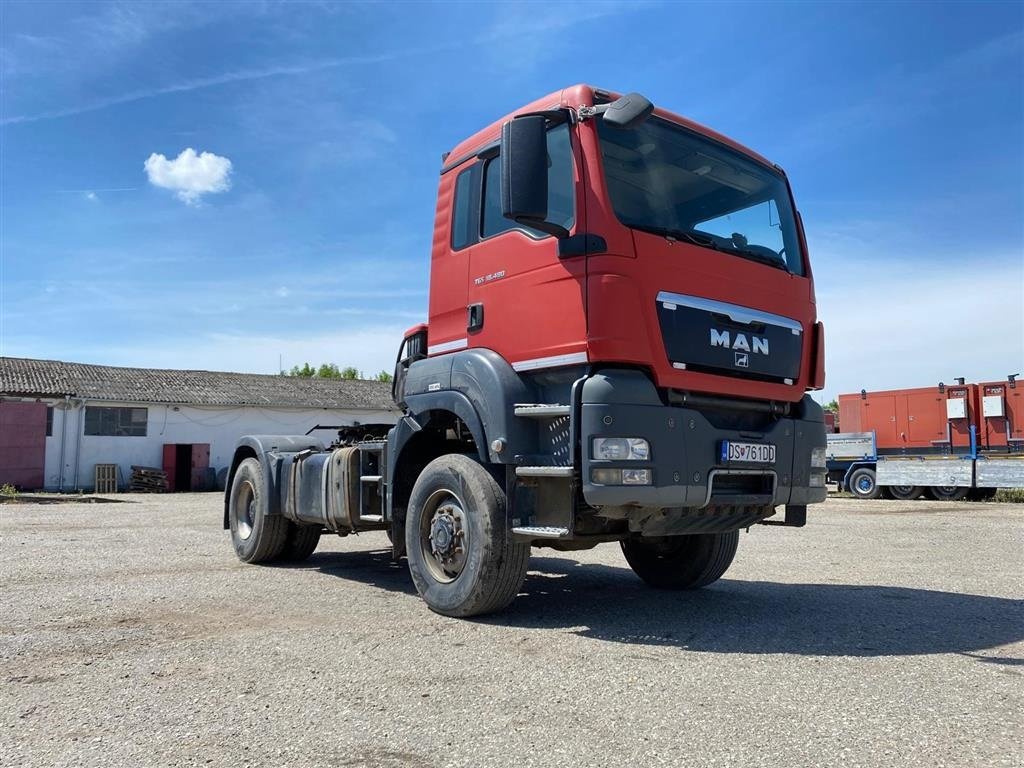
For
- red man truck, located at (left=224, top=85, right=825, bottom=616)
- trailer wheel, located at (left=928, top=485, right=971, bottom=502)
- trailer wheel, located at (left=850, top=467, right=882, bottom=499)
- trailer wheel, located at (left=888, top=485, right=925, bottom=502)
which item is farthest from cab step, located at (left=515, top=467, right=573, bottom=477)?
trailer wheel, located at (left=850, top=467, right=882, bottom=499)

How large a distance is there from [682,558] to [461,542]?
232cm

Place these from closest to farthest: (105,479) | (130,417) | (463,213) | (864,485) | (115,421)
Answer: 1. (463,213)
2. (864,485)
3. (105,479)
4. (115,421)
5. (130,417)

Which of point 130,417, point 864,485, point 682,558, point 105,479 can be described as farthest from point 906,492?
point 130,417

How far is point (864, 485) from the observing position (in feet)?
77.6

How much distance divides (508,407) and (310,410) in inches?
1284

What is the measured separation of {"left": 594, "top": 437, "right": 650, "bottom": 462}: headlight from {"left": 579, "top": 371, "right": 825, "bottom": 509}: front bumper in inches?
Result: 1.0

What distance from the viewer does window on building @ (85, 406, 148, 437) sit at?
30984 mm

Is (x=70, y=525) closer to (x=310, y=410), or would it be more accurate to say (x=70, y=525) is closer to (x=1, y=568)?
(x=1, y=568)

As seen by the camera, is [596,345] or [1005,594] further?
[1005,594]

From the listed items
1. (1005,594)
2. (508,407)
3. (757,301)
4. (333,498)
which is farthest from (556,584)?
(1005,594)

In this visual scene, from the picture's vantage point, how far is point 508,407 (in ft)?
17.3

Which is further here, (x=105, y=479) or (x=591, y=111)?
(x=105, y=479)

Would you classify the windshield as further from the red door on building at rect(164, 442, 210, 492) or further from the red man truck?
the red door on building at rect(164, 442, 210, 492)

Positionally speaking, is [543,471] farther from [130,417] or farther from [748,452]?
[130,417]
